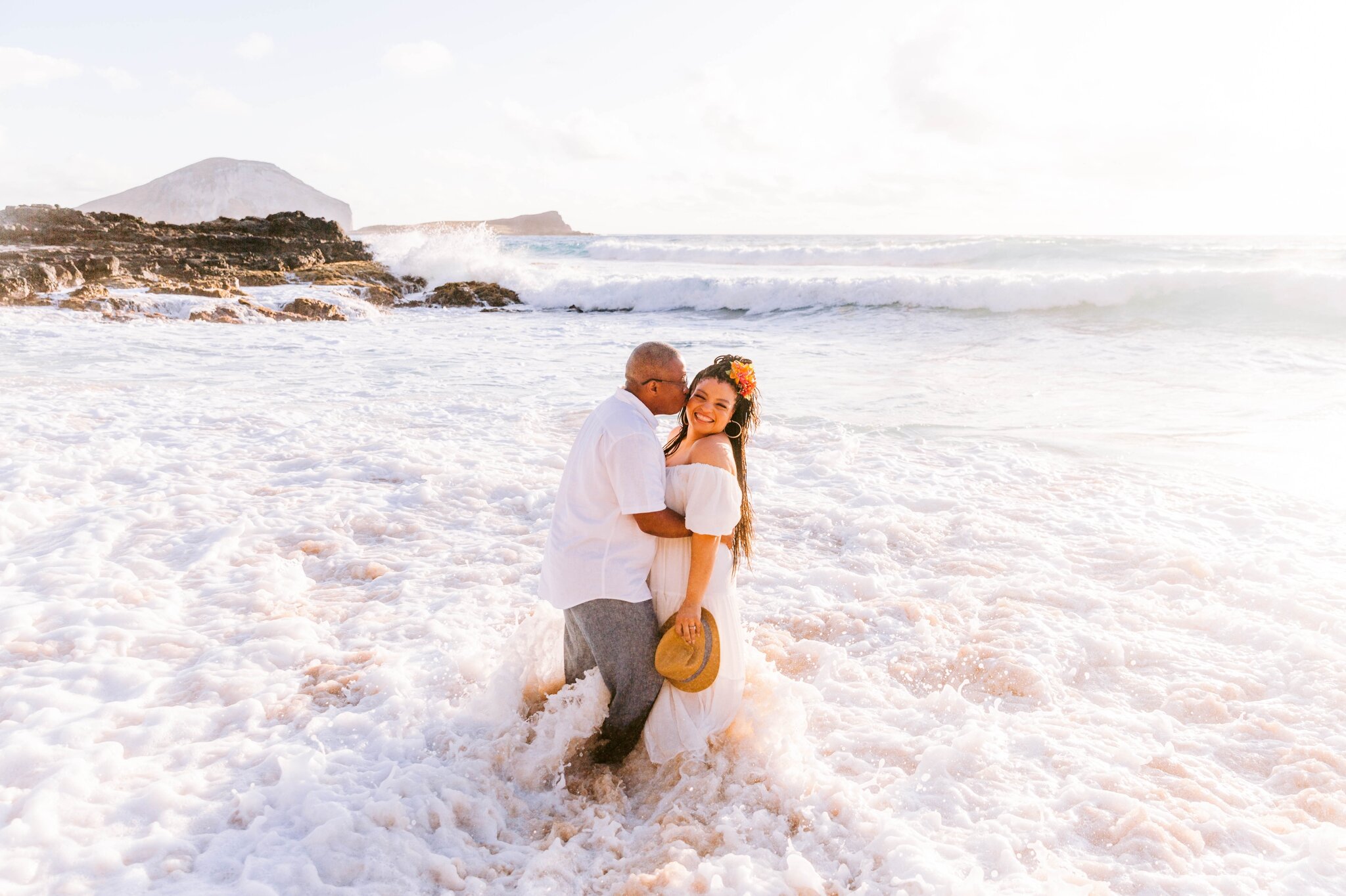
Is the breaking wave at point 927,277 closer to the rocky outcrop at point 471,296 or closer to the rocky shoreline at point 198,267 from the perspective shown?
the rocky outcrop at point 471,296

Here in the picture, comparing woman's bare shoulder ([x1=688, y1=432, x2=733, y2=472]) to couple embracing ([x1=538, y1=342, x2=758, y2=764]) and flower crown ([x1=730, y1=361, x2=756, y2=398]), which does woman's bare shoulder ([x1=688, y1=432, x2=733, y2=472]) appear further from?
flower crown ([x1=730, y1=361, x2=756, y2=398])

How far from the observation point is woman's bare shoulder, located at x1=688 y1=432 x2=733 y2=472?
2.99 meters

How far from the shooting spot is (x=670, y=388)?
10.0ft

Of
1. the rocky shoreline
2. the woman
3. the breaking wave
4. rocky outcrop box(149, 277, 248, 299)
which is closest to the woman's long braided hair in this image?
the woman

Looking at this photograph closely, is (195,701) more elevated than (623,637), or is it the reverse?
(623,637)

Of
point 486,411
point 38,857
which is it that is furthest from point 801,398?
point 38,857

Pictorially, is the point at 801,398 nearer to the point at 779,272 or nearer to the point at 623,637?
the point at 623,637

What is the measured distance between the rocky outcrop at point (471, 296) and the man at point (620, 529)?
21.1m

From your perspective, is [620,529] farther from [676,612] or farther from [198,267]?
[198,267]

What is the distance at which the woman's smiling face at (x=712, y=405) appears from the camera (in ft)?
10.1

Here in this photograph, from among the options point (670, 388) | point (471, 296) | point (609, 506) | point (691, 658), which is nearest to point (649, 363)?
point (670, 388)

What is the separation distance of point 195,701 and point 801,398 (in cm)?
839

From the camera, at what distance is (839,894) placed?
2.69 metres

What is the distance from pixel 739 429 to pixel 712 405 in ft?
0.63
